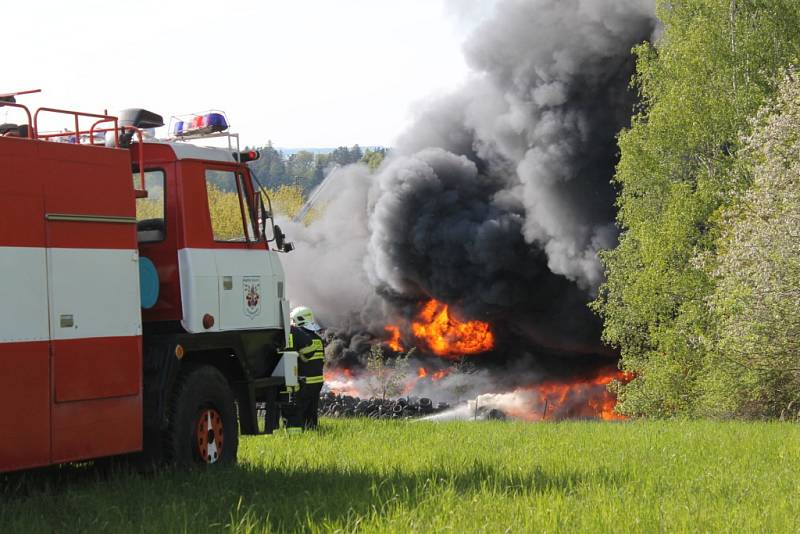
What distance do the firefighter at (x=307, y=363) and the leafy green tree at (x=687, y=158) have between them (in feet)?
40.7

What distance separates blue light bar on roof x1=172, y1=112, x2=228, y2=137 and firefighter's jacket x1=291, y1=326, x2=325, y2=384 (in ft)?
13.8

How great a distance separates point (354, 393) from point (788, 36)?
27.0 metres

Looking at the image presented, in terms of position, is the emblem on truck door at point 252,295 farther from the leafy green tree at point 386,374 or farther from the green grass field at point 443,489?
the leafy green tree at point 386,374

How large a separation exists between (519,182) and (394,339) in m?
9.54

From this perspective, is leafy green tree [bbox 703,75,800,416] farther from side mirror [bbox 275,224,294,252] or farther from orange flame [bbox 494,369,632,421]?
orange flame [bbox 494,369,632,421]

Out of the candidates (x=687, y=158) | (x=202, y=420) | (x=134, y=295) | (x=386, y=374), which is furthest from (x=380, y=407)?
(x=134, y=295)

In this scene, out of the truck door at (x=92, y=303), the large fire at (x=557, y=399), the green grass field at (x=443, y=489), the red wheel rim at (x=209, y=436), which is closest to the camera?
the green grass field at (x=443, y=489)

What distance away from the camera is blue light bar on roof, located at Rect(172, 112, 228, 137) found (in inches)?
405

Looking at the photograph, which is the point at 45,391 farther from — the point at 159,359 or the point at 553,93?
the point at 553,93

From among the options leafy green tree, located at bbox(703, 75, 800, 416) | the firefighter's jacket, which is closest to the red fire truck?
the firefighter's jacket

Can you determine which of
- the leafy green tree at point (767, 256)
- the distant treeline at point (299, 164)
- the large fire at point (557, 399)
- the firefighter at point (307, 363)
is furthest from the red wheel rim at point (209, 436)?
the distant treeline at point (299, 164)

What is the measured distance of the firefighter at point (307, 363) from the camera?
13945 millimetres

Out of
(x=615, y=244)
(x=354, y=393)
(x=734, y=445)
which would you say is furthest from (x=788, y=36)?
(x=354, y=393)

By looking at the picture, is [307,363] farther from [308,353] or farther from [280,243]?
[280,243]
